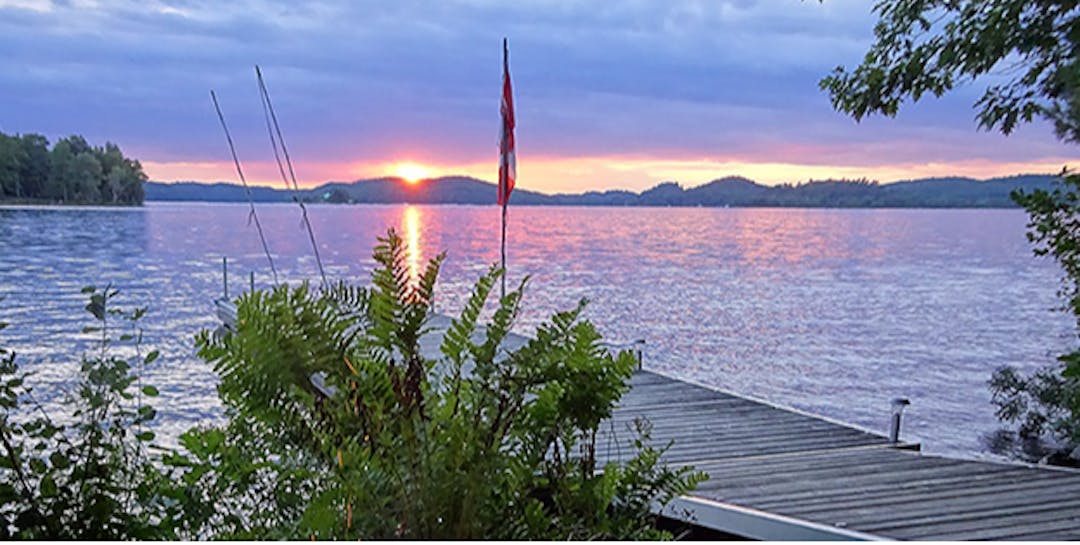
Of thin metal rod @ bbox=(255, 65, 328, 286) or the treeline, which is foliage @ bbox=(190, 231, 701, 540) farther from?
the treeline

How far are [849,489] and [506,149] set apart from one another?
303 centimetres

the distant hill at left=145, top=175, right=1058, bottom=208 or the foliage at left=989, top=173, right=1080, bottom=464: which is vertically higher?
the distant hill at left=145, top=175, right=1058, bottom=208

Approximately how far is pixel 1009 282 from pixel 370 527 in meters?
24.5

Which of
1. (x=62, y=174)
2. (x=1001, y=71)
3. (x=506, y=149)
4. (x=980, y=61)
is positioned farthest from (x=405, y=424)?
(x=506, y=149)

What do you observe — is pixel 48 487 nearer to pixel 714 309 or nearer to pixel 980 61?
pixel 980 61

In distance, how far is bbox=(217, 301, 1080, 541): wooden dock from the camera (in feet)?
8.91

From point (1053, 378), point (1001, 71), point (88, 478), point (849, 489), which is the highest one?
point (1001, 71)

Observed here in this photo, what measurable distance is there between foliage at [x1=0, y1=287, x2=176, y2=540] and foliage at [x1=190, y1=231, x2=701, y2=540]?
0.24 metres

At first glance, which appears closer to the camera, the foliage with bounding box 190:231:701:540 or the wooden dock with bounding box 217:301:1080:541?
Answer: the foliage with bounding box 190:231:701:540

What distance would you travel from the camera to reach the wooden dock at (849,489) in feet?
8.91

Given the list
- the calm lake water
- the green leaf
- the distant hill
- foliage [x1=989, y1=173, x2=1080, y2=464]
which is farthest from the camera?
the distant hill

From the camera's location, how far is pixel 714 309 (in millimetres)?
16031

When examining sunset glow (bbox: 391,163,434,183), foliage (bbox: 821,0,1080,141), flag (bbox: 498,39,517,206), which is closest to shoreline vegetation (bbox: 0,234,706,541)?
foliage (bbox: 821,0,1080,141)

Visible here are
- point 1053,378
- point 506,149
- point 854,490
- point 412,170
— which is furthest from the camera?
point 1053,378
